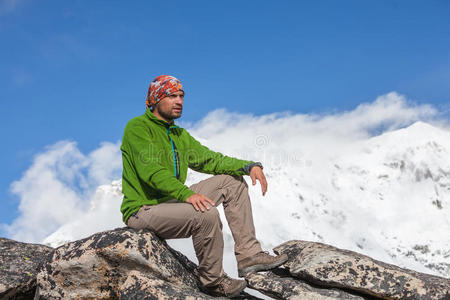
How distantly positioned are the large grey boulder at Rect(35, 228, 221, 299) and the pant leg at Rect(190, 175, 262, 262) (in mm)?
949

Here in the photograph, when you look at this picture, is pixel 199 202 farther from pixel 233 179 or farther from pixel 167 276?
pixel 167 276

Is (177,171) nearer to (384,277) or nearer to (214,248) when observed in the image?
(214,248)

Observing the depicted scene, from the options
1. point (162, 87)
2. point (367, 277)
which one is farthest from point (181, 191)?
point (367, 277)

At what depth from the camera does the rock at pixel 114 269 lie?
6555mm

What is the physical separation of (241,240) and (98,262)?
6.87 ft

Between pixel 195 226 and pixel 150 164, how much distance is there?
3.51 ft

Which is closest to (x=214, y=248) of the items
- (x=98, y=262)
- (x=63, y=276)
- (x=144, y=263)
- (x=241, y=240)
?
→ (x=241, y=240)

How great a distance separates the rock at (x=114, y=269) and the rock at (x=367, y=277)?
1612mm

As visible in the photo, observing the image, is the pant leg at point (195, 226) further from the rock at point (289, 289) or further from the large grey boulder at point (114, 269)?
the rock at point (289, 289)

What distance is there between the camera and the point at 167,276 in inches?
269

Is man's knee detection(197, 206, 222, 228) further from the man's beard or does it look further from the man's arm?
the man's beard

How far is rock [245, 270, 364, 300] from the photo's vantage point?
6609 millimetres

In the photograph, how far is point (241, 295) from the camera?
7320mm

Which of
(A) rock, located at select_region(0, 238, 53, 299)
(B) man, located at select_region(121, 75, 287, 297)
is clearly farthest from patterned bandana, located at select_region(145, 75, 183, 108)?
(A) rock, located at select_region(0, 238, 53, 299)
